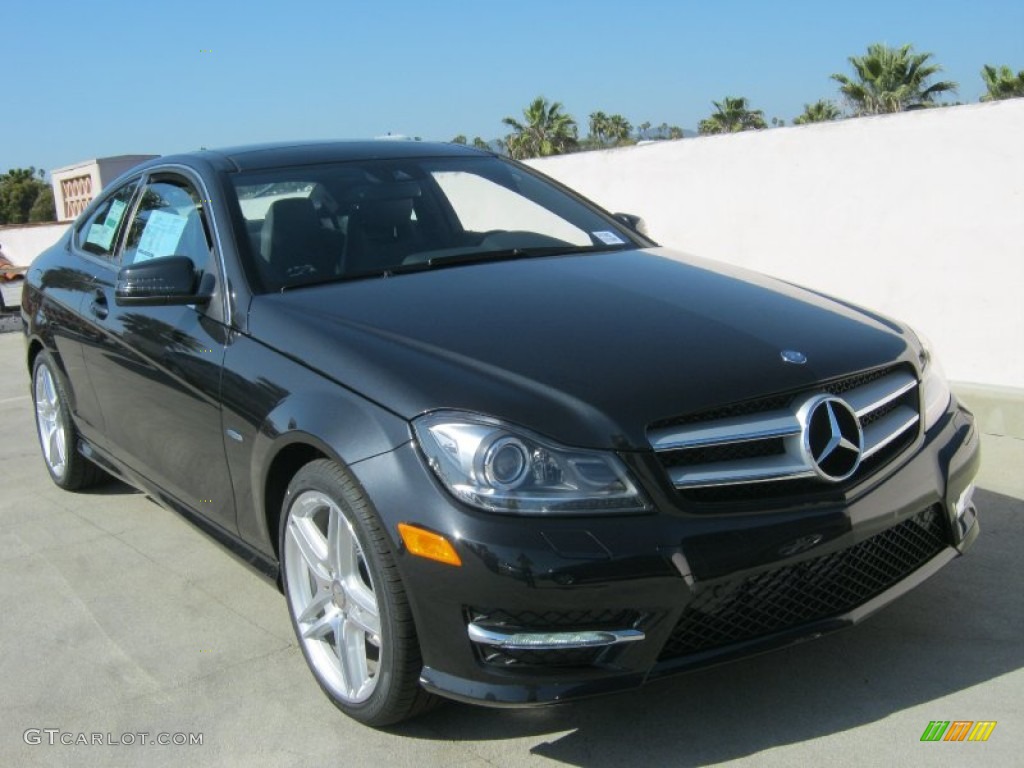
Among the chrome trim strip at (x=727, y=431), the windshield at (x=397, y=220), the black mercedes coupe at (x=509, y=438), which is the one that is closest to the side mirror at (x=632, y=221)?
the windshield at (x=397, y=220)

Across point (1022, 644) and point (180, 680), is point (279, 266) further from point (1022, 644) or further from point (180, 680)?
point (1022, 644)

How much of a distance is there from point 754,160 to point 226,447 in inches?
188

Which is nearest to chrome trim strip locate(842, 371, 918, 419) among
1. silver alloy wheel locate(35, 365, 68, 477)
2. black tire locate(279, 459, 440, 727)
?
black tire locate(279, 459, 440, 727)

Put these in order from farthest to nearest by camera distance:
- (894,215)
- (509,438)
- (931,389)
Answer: (894,215) → (931,389) → (509,438)

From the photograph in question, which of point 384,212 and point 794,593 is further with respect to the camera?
point 384,212

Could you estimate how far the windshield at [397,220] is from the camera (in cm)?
378

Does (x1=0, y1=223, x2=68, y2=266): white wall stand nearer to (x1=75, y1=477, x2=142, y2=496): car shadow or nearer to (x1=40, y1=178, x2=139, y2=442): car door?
(x1=75, y1=477, x2=142, y2=496): car shadow

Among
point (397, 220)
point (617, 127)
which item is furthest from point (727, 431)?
point (617, 127)

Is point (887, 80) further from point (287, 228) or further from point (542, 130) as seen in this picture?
point (287, 228)

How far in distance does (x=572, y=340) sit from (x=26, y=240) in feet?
73.0

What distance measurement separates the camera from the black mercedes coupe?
262 cm

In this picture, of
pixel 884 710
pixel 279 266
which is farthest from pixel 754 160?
pixel 884 710

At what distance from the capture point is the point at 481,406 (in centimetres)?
271

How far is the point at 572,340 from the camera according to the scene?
3.05 meters
